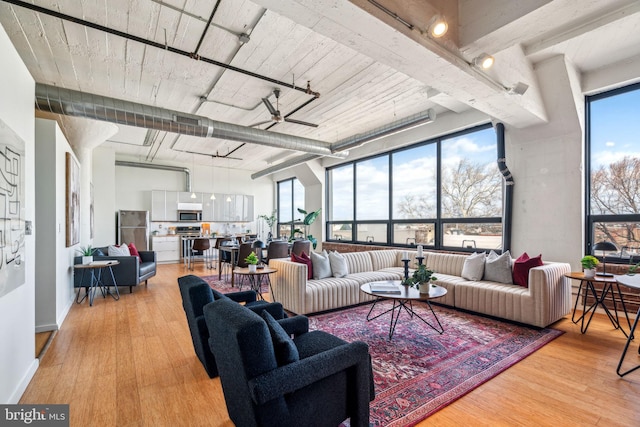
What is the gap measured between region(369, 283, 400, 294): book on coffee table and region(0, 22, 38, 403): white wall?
308 centimetres

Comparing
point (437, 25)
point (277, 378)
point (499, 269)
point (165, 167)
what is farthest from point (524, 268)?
point (165, 167)

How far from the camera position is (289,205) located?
10961 mm

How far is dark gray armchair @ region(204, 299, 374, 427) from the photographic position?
1.35 m

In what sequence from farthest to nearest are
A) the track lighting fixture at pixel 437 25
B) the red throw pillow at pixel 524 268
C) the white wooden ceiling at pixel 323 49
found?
the red throw pillow at pixel 524 268 < the white wooden ceiling at pixel 323 49 < the track lighting fixture at pixel 437 25

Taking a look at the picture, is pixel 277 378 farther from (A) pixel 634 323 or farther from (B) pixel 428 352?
(A) pixel 634 323

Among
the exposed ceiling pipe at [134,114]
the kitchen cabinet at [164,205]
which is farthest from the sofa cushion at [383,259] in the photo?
the kitchen cabinet at [164,205]

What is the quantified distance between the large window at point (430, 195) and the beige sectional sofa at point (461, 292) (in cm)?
98

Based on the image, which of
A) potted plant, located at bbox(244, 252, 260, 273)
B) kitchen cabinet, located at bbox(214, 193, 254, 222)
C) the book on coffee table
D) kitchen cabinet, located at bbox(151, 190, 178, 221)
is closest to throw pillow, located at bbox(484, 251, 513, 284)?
the book on coffee table

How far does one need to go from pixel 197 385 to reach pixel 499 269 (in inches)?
154

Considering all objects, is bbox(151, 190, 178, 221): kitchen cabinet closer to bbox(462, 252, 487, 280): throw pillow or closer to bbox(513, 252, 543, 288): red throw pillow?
bbox(462, 252, 487, 280): throw pillow

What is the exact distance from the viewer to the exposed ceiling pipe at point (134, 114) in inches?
134

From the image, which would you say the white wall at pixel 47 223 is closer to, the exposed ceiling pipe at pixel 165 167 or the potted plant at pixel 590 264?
the exposed ceiling pipe at pixel 165 167

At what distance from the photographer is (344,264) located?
4.67m

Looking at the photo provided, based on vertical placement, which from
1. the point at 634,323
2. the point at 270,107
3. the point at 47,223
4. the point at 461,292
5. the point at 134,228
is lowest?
the point at 461,292
